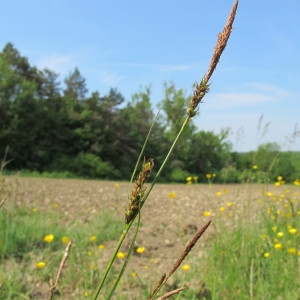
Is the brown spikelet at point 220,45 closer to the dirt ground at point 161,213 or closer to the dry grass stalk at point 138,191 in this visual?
the dry grass stalk at point 138,191

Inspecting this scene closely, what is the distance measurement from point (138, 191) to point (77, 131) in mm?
28532

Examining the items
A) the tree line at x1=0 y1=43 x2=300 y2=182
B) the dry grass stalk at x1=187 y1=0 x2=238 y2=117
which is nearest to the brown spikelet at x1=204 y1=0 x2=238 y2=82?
the dry grass stalk at x1=187 y1=0 x2=238 y2=117

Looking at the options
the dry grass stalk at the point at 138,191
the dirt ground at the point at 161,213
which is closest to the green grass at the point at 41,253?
the dirt ground at the point at 161,213

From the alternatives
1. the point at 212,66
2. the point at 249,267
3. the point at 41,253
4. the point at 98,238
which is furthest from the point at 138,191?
the point at 98,238

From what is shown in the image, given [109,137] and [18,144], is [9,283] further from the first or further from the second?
[109,137]

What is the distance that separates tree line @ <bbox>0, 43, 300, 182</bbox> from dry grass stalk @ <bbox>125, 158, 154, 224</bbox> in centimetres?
2265

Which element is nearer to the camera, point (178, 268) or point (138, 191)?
point (138, 191)

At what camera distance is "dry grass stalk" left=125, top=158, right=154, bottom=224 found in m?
Result: 0.58

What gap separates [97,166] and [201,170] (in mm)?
10286

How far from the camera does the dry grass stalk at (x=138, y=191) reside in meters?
0.58

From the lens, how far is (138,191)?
0.59 meters

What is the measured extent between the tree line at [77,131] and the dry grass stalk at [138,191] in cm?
2265

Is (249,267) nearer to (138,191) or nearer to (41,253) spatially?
(41,253)

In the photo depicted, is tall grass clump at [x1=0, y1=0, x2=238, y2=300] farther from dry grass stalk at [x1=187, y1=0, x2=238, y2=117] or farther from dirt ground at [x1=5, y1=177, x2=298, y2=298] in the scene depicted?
dirt ground at [x1=5, y1=177, x2=298, y2=298]
